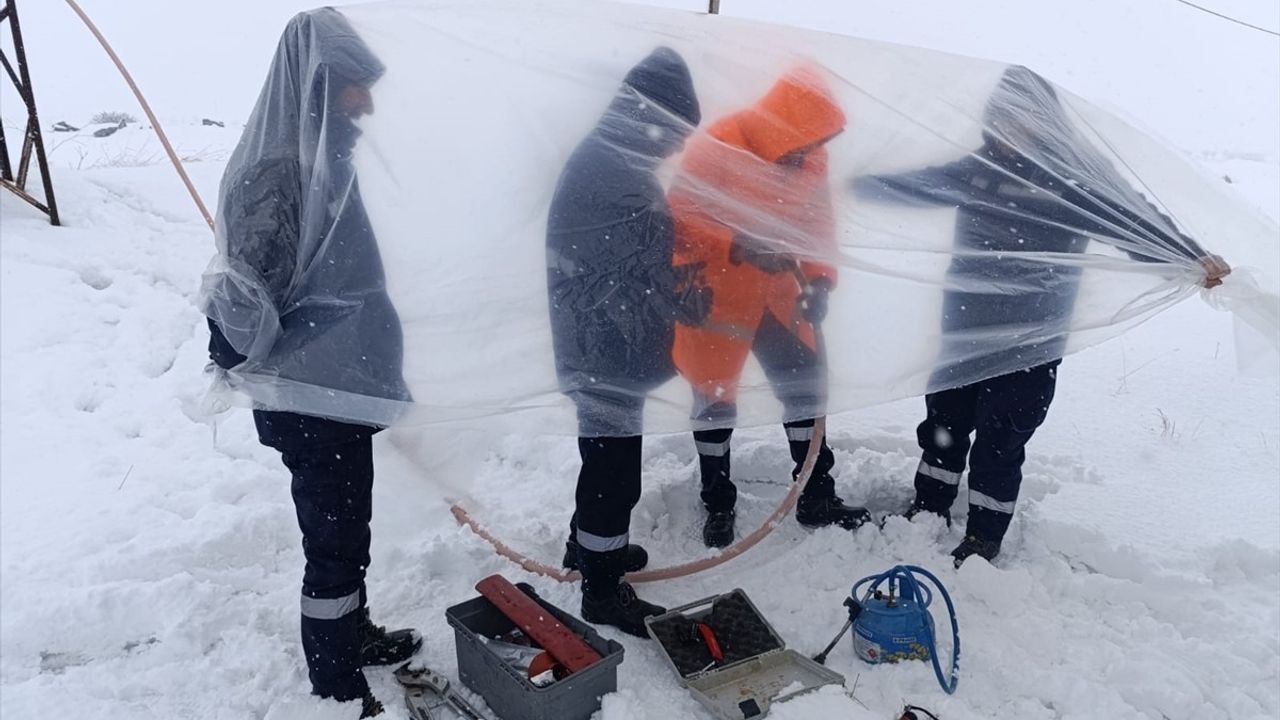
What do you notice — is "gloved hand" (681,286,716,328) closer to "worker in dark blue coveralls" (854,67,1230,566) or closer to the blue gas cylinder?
"worker in dark blue coveralls" (854,67,1230,566)

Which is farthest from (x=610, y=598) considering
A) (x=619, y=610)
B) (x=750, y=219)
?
(x=750, y=219)

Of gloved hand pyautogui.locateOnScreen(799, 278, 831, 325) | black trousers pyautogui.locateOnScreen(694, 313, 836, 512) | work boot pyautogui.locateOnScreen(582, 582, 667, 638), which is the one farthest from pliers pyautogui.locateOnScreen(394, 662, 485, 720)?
gloved hand pyautogui.locateOnScreen(799, 278, 831, 325)

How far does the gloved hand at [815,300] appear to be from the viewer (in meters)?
2.19

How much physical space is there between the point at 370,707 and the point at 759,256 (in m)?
1.48

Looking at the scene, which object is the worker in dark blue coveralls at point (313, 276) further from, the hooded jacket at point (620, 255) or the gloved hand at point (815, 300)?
the gloved hand at point (815, 300)

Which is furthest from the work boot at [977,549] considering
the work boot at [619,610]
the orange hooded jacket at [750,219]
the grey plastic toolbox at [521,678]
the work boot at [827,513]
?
the grey plastic toolbox at [521,678]

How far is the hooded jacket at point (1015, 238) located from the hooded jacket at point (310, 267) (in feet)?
3.97

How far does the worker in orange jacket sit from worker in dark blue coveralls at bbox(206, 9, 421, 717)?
2.42 feet

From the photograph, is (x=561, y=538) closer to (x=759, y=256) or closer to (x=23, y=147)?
(x=759, y=256)

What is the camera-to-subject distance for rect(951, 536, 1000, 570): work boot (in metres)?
2.91

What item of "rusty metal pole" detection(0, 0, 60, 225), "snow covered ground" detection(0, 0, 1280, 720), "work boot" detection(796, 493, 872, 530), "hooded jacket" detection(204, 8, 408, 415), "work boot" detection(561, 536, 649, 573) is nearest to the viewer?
"hooded jacket" detection(204, 8, 408, 415)

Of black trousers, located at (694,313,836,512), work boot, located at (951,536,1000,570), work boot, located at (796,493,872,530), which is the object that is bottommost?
work boot, located at (796,493,872,530)

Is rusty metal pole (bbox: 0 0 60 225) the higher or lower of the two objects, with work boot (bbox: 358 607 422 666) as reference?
higher

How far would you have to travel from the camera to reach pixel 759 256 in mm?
2170
